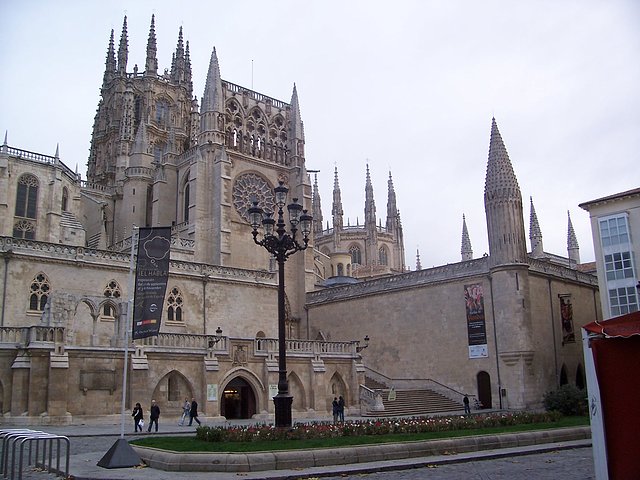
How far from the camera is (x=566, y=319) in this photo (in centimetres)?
3775

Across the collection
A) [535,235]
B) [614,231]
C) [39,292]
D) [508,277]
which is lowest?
[39,292]

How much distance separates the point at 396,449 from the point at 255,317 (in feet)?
91.1

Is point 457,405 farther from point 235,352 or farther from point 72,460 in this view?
point 72,460

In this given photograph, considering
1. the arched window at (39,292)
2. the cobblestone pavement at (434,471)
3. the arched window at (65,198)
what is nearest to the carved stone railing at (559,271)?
the cobblestone pavement at (434,471)

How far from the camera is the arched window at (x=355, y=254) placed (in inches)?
3172

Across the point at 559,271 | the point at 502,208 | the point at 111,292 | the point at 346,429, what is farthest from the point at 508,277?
the point at 111,292

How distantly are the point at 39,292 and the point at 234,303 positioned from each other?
481 inches

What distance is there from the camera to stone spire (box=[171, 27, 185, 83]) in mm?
74562

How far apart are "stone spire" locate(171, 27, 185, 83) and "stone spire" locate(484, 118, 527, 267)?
4761cm

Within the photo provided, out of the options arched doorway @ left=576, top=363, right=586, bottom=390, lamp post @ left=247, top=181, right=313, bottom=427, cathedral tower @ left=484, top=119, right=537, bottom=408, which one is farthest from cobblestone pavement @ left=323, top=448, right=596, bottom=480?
arched doorway @ left=576, top=363, right=586, bottom=390

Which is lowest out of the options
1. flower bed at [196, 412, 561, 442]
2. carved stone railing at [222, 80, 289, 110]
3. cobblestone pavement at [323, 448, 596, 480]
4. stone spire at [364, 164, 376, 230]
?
cobblestone pavement at [323, 448, 596, 480]

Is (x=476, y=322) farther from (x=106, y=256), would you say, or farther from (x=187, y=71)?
(x=187, y=71)

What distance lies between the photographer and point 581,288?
41469 mm

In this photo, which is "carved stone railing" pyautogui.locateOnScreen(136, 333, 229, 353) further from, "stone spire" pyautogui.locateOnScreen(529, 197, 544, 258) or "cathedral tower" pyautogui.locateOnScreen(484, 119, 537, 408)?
"stone spire" pyautogui.locateOnScreen(529, 197, 544, 258)
